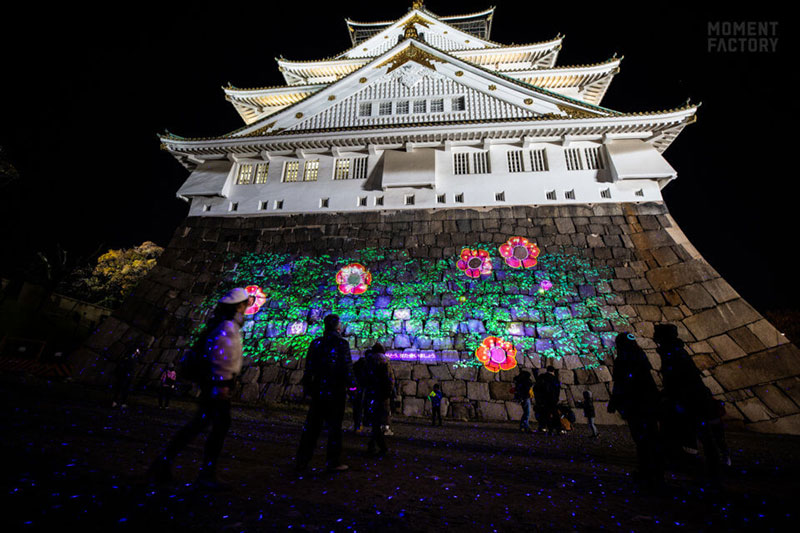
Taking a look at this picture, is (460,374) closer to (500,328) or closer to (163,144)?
(500,328)

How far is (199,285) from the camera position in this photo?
36.6ft

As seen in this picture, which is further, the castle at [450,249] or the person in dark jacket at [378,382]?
the castle at [450,249]

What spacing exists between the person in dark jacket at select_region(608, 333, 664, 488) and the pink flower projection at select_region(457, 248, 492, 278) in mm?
6865

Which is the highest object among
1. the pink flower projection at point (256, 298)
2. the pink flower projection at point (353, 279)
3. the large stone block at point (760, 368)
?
the pink flower projection at point (353, 279)

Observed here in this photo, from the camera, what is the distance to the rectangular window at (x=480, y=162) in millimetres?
12133

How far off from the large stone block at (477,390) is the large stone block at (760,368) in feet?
19.8

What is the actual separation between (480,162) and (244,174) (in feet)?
32.8

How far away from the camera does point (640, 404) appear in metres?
3.26

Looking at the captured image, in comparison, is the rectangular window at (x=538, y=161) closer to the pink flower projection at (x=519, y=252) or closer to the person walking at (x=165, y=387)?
the pink flower projection at (x=519, y=252)

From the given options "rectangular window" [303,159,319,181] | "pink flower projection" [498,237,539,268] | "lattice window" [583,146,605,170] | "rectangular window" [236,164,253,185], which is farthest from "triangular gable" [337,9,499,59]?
Result: "pink flower projection" [498,237,539,268]

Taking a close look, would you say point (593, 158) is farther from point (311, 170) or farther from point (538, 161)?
point (311, 170)

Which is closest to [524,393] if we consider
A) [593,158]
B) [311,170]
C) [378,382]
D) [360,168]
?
[378,382]

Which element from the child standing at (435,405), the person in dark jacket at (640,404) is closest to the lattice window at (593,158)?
the child standing at (435,405)

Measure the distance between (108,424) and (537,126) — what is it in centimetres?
1406
